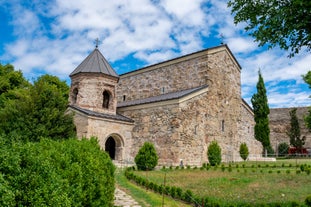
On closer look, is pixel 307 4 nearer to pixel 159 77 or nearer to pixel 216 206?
pixel 216 206

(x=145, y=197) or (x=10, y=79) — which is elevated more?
(x=10, y=79)

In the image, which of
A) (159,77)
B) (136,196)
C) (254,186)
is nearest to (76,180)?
(136,196)

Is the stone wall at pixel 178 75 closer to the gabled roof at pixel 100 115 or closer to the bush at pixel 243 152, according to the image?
the gabled roof at pixel 100 115

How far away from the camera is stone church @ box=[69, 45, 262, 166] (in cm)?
1609

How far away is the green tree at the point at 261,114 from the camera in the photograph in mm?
24594

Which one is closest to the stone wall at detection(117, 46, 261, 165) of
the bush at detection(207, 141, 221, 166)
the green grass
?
the bush at detection(207, 141, 221, 166)

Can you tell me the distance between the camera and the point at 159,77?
71.4 ft

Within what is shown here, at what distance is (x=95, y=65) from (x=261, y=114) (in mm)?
15945

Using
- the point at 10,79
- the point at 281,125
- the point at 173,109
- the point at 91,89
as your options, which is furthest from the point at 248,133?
the point at 10,79

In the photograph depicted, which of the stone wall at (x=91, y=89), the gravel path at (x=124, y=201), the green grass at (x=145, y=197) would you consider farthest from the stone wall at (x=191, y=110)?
the gravel path at (x=124, y=201)

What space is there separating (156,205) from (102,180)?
8.32 ft

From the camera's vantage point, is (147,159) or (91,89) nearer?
(147,159)

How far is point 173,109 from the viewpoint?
53.0 ft

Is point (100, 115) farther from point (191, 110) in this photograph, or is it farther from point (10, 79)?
point (10, 79)
